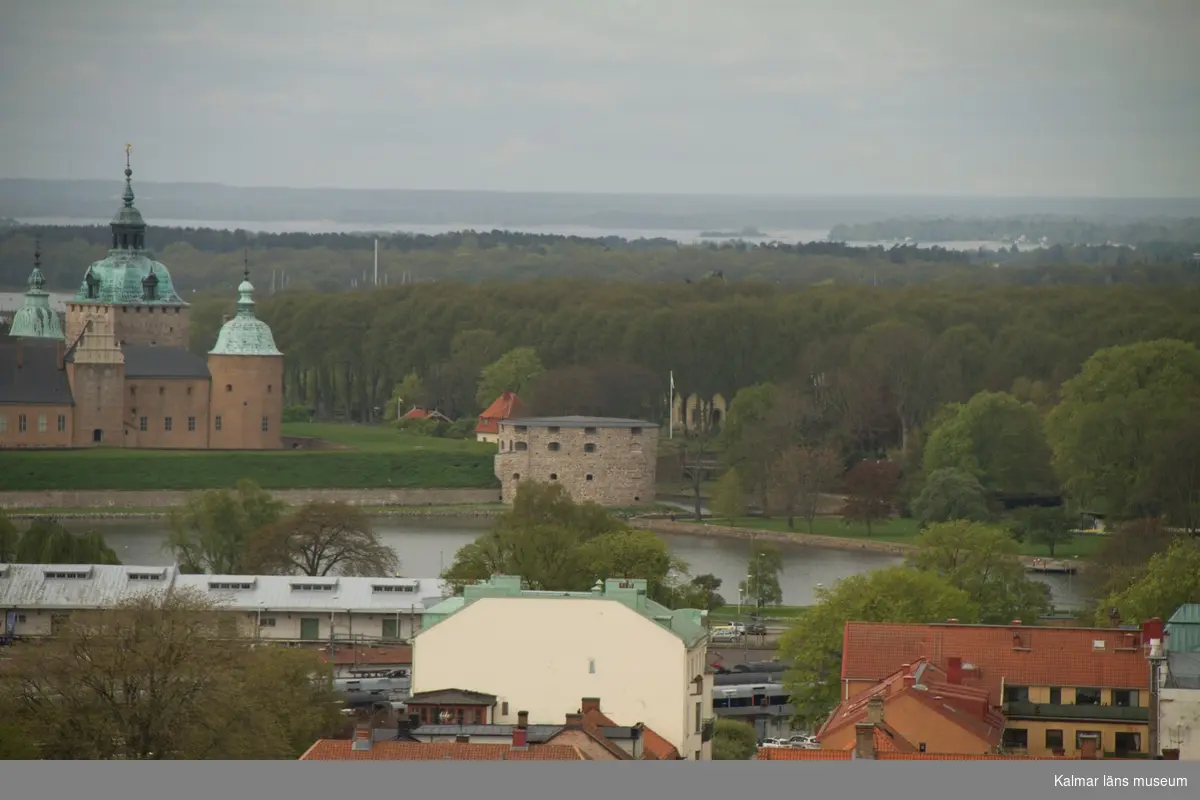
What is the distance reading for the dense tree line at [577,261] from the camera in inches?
3113

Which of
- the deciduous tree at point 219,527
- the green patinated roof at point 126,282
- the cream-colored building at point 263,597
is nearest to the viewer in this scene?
the cream-colored building at point 263,597

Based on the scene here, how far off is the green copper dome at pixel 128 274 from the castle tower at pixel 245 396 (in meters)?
3.77

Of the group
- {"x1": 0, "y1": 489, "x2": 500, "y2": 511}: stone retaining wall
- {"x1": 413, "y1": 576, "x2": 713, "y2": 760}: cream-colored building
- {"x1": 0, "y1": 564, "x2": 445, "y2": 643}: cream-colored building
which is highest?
{"x1": 413, "y1": 576, "x2": 713, "y2": 760}: cream-colored building

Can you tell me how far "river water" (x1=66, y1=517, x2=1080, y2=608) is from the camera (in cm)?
3762

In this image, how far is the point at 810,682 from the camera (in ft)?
79.8

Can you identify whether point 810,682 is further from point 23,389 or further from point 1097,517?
point 23,389

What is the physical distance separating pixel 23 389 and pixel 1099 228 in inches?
1073

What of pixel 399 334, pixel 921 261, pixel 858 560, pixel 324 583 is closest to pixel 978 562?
pixel 324 583

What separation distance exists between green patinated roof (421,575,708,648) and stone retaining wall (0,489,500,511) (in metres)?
22.8

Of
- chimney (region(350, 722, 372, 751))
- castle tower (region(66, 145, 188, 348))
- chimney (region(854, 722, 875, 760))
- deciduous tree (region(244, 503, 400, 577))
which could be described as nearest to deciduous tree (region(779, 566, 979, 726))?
chimney (region(854, 722, 875, 760))

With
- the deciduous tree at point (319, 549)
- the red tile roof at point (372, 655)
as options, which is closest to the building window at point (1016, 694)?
the red tile roof at point (372, 655)

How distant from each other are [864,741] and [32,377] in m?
35.9

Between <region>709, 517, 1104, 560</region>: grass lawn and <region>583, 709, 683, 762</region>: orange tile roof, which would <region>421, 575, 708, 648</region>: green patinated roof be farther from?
<region>709, 517, 1104, 560</region>: grass lawn

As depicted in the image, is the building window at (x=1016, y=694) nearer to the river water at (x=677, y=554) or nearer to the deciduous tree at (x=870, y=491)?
the river water at (x=677, y=554)
